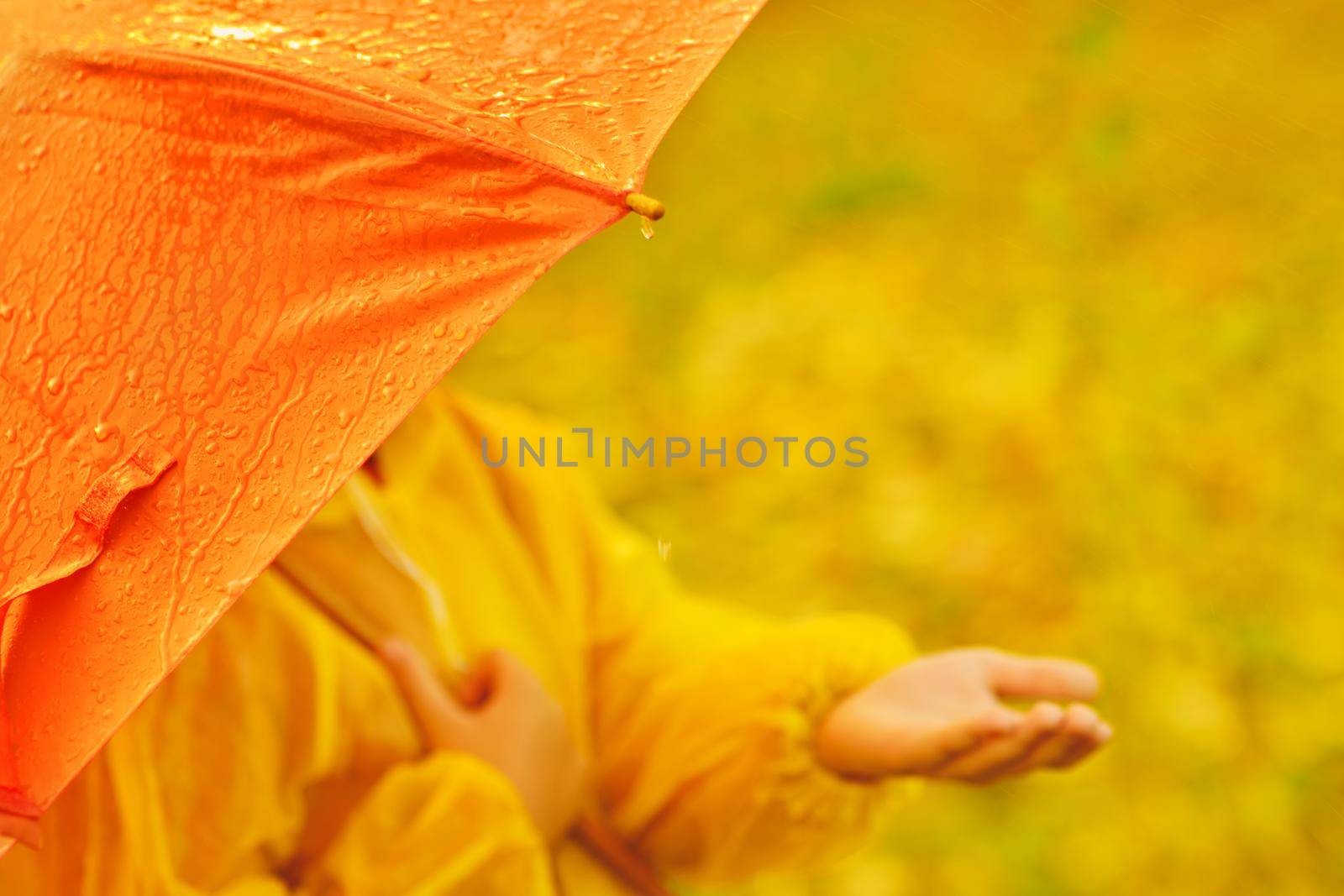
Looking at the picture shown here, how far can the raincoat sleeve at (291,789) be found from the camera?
3.12 feet

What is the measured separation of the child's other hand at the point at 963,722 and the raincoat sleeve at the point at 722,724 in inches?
1.3

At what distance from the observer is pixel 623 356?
238 centimetres

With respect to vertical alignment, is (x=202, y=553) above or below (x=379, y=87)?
below

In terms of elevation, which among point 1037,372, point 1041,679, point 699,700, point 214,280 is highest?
point 214,280

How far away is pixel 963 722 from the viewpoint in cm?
94

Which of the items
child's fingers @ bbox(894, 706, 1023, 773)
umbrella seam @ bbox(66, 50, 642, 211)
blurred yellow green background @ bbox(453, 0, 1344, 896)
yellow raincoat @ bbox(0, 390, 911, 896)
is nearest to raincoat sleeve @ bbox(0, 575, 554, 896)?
yellow raincoat @ bbox(0, 390, 911, 896)

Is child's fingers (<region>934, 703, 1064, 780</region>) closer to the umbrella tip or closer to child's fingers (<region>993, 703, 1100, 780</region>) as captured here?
child's fingers (<region>993, 703, 1100, 780</region>)

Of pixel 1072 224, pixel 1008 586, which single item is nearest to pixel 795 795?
pixel 1008 586

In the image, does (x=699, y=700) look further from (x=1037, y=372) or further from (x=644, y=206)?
(x=1037, y=372)

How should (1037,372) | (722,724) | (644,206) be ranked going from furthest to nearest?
1. (1037,372)
2. (722,724)
3. (644,206)

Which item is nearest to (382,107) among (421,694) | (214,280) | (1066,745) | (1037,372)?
(214,280)

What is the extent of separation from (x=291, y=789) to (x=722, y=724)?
0.32 m

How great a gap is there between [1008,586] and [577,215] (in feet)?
4.51

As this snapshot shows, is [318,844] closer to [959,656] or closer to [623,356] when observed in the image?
[959,656]
